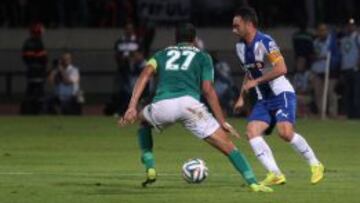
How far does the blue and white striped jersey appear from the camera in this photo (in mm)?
17250

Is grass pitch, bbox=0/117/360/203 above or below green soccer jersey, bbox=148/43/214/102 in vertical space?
below

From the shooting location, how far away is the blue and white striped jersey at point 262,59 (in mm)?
17250

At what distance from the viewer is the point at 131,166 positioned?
2034 cm

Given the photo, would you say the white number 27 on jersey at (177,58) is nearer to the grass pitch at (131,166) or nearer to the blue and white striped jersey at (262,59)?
the blue and white striped jersey at (262,59)

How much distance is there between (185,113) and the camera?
52.9 feet

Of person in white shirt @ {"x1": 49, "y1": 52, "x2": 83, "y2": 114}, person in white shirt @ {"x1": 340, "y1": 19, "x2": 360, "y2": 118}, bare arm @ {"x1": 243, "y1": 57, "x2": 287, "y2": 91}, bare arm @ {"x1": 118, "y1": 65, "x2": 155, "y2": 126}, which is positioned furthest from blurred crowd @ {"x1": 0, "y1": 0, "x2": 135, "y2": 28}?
bare arm @ {"x1": 118, "y1": 65, "x2": 155, "y2": 126}

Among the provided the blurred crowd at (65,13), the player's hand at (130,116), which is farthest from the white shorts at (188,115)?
the blurred crowd at (65,13)

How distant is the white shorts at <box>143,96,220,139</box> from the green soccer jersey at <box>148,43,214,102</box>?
94 mm

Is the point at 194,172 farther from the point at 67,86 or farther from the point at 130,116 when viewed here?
the point at 67,86

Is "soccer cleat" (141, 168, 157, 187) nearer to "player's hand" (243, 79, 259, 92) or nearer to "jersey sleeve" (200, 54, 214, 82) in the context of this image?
"jersey sleeve" (200, 54, 214, 82)

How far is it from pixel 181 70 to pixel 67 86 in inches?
737

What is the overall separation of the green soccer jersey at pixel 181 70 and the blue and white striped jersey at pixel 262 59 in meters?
1.07

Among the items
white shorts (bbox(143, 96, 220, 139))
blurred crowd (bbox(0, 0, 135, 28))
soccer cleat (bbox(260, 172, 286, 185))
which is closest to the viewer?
white shorts (bbox(143, 96, 220, 139))

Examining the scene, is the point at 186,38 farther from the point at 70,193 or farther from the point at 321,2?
the point at 321,2
